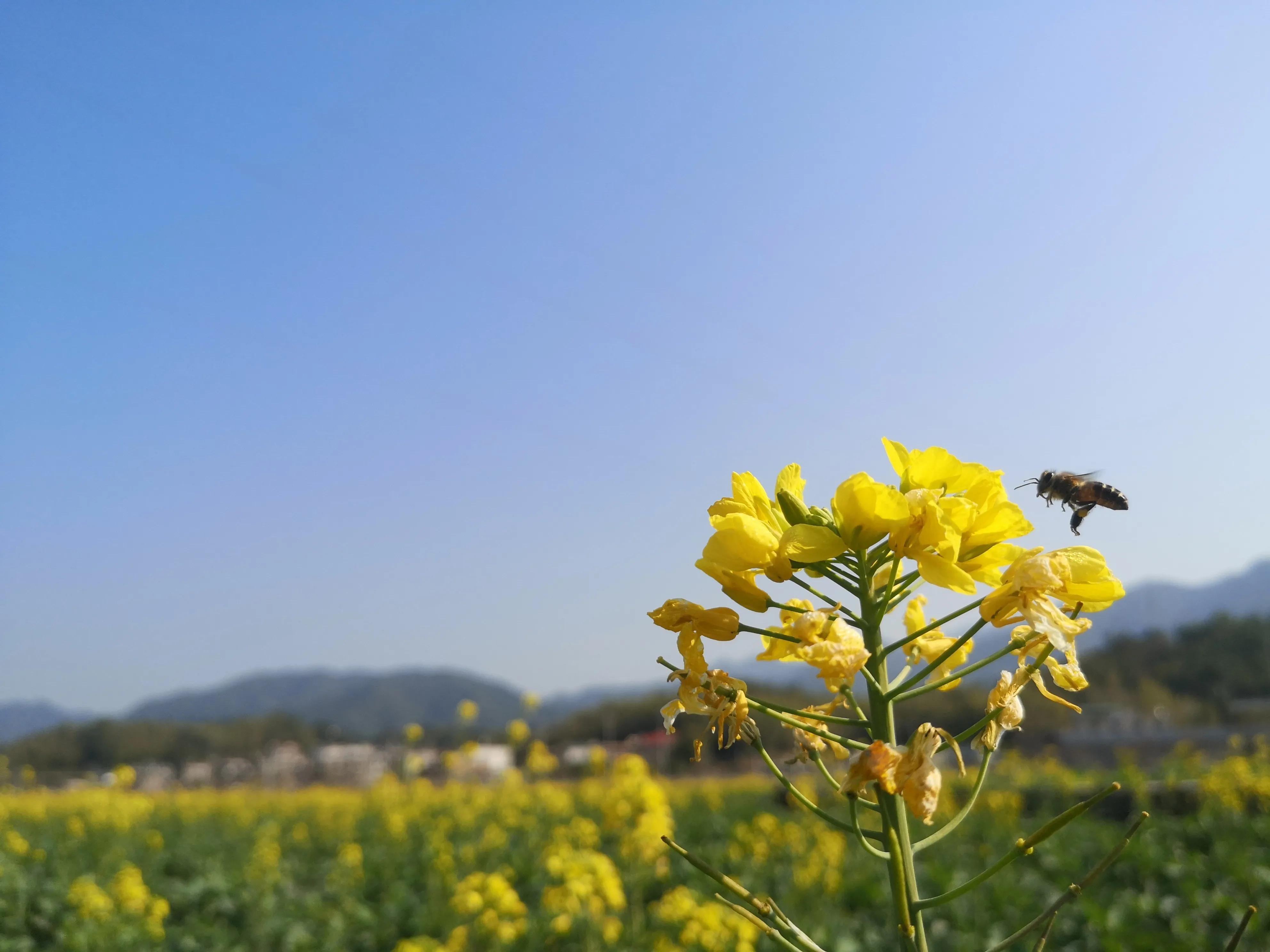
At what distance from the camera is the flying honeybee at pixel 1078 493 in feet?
5.52

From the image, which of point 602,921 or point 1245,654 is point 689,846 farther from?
point 1245,654

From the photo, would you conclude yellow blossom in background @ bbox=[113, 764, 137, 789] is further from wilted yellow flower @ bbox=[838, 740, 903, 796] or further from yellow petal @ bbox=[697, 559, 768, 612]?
wilted yellow flower @ bbox=[838, 740, 903, 796]

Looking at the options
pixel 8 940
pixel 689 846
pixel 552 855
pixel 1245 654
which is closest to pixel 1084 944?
pixel 552 855

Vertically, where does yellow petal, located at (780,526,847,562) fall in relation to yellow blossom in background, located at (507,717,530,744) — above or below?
above

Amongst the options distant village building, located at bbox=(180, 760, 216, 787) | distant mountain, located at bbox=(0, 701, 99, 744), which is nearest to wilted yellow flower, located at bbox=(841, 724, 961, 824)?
distant village building, located at bbox=(180, 760, 216, 787)

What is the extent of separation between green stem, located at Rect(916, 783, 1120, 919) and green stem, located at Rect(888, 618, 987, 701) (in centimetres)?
21

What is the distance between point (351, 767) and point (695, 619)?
32552 millimetres

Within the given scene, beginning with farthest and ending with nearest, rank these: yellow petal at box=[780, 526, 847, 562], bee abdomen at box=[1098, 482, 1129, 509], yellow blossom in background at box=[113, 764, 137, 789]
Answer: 1. yellow blossom in background at box=[113, 764, 137, 789]
2. bee abdomen at box=[1098, 482, 1129, 509]
3. yellow petal at box=[780, 526, 847, 562]

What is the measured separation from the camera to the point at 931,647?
124cm

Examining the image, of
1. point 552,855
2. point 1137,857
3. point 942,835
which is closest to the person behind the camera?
point 942,835

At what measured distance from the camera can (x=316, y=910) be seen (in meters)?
7.17

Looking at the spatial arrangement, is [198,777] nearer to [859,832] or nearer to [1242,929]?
[859,832]

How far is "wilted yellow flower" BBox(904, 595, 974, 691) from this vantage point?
113 cm

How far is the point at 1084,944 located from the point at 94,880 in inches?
329
